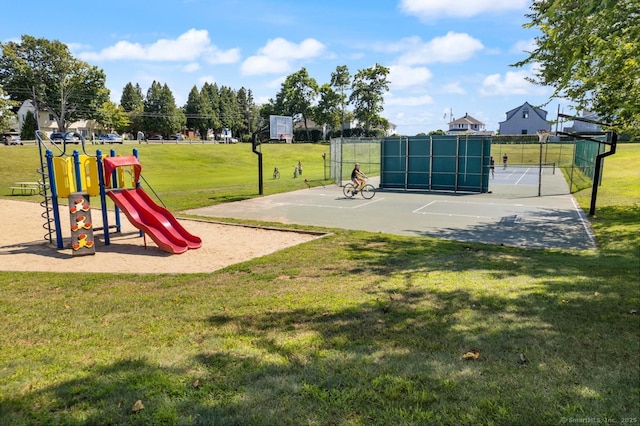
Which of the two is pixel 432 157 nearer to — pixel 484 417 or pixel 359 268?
pixel 359 268

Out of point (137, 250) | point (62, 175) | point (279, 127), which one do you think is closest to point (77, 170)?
point (62, 175)

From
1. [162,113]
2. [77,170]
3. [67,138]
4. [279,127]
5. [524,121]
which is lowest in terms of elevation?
[77,170]

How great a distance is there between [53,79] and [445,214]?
63270 mm

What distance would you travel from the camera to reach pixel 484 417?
9.45 ft

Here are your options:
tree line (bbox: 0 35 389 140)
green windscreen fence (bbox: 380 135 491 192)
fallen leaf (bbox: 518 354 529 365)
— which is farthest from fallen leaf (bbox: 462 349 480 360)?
tree line (bbox: 0 35 389 140)

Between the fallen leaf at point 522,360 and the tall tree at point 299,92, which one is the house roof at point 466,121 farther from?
the fallen leaf at point 522,360

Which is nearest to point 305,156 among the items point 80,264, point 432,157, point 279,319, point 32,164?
point 32,164

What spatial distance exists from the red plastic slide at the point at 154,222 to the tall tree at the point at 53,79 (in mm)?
57183

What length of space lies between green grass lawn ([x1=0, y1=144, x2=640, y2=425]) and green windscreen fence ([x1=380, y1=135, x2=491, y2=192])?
1578 centimetres

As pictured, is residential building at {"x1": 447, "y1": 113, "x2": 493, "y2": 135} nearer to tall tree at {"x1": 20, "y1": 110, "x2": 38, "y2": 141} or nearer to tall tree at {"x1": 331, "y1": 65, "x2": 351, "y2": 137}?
tall tree at {"x1": 331, "y1": 65, "x2": 351, "y2": 137}

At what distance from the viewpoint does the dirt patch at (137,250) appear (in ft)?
27.7

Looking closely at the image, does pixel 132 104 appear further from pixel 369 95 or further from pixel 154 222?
pixel 154 222

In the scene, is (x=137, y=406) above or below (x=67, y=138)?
below

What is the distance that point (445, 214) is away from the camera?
1540 centimetres
